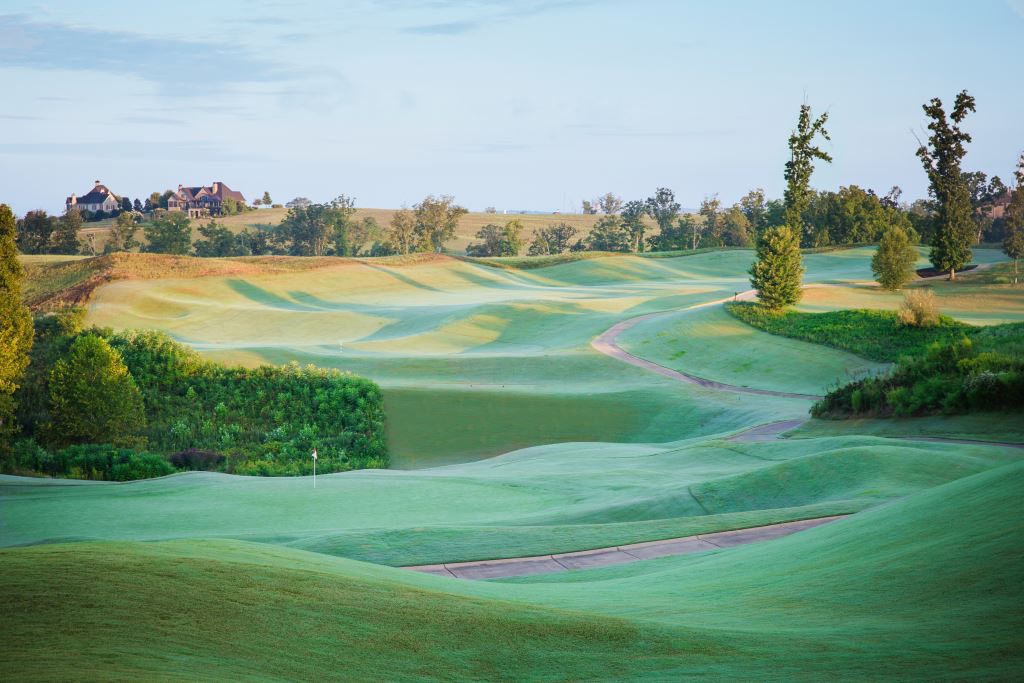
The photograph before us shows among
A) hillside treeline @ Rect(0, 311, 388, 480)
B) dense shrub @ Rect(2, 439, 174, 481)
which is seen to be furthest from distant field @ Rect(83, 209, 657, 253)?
dense shrub @ Rect(2, 439, 174, 481)

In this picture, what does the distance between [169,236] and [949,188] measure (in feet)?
244

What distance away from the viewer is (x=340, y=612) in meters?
6.70

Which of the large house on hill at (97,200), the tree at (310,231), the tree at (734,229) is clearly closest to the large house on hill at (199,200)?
the large house on hill at (97,200)

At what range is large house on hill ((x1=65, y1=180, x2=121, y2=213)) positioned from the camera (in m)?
162

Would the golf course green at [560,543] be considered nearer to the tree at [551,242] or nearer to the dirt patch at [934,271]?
the dirt patch at [934,271]

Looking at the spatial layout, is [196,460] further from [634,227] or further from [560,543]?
→ [634,227]

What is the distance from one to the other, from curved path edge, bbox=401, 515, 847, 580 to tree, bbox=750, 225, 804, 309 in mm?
34427

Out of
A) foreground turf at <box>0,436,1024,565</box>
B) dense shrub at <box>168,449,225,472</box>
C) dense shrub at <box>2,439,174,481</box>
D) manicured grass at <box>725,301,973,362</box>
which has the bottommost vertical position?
dense shrub at <box>168,449,225,472</box>

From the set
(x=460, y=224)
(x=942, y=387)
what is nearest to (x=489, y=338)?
(x=942, y=387)

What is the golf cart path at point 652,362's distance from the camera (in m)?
35.0

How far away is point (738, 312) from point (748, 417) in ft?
58.8

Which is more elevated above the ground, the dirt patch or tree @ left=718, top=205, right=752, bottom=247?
tree @ left=718, top=205, right=752, bottom=247

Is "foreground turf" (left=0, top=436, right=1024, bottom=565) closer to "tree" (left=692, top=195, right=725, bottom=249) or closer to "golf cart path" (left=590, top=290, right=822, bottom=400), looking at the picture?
"golf cart path" (left=590, top=290, right=822, bottom=400)

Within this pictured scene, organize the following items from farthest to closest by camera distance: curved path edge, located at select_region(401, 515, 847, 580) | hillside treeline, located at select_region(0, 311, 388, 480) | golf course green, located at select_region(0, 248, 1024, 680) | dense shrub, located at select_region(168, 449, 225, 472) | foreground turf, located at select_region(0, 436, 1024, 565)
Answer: dense shrub, located at select_region(168, 449, 225, 472)
hillside treeline, located at select_region(0, 311, 388, 480)
foreground turf, located at select_region(0, 436, 1024, 565)
curved path edge, located at select_region(401, 515, 847, 580)
golf course green, located at select_region(0, 248, 1024, 680)
